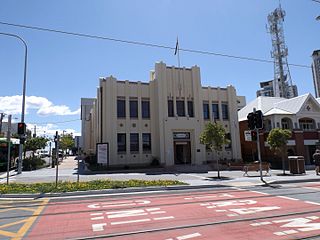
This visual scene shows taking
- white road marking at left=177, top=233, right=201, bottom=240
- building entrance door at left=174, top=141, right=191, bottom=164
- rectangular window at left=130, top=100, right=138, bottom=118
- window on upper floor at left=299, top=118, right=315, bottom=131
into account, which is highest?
Answer: rectangular window at left=130, top=100, right=138, bottom=118

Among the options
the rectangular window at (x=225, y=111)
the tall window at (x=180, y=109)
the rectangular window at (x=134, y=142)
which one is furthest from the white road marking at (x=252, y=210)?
the rectangular window at (x=225, y=111)

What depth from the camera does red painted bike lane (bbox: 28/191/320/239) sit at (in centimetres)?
779

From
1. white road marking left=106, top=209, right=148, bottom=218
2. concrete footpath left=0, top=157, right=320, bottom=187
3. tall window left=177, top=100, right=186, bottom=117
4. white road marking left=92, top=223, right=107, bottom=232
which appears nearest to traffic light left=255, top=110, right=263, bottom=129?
concrete footpath left=0, top=157, right=320, bottom=187

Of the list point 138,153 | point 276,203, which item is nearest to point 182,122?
point 138,153

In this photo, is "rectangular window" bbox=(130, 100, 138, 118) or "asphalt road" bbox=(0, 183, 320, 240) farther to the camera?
"rectangular window" bbox=(130, 100, 138, 118)

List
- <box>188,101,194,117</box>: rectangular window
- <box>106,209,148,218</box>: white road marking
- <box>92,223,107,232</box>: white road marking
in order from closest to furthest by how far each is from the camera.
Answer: <box>92,223,107,232</box>: white road marking
<box>106,209,148,218</box>: white road marking
<box>188,101,194,117</box>: rectangular window

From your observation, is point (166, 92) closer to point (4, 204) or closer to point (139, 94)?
point (139, 94)

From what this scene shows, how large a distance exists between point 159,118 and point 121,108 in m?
4.49

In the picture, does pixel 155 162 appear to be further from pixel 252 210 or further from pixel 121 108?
pixel 252 210

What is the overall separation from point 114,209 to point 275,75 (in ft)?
231

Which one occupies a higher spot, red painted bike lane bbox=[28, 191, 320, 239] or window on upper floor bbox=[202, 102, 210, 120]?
window on upper floor bbox=[202, 102, 210, 120]

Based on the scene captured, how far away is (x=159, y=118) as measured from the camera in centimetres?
3356

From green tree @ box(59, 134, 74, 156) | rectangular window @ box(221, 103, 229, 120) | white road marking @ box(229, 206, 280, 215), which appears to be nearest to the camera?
white road marking @ box(229, 206, 280, 215)

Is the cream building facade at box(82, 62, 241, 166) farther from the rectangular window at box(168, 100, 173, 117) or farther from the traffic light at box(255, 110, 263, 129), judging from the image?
the traffic light at box(255, 110, 263, 129)
